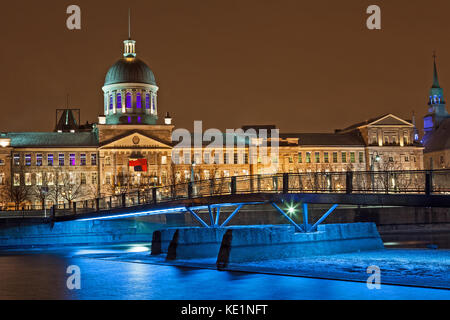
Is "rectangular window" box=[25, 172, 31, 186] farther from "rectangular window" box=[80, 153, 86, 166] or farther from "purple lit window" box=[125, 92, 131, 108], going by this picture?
"purple lit window" box=[125, 92, 131, 108]

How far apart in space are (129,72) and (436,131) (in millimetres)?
73255

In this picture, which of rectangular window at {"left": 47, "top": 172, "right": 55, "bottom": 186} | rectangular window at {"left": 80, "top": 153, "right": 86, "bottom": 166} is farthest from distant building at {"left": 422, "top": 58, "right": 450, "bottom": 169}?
rectangular window at {"left": 47, "top": 172, "right": 55, "bottom": 186}

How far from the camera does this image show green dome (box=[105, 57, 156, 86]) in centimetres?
12162

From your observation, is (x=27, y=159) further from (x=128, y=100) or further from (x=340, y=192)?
(x=340, y=192)

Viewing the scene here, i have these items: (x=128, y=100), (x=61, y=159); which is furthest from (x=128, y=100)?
(x=61, y=159)

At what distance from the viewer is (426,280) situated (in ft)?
90.3

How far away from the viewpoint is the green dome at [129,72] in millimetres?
121625

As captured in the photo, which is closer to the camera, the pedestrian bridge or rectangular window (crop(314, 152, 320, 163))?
the pedestrian bridge

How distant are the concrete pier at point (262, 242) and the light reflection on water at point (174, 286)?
1.80 m

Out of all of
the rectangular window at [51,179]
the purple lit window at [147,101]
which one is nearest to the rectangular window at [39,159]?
the rectangular window at [51,179]

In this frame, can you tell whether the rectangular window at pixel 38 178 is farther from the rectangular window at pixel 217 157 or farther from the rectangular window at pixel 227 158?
the rectangular window at pixel 227 158

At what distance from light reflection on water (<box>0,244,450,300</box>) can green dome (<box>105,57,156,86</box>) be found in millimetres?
84617
